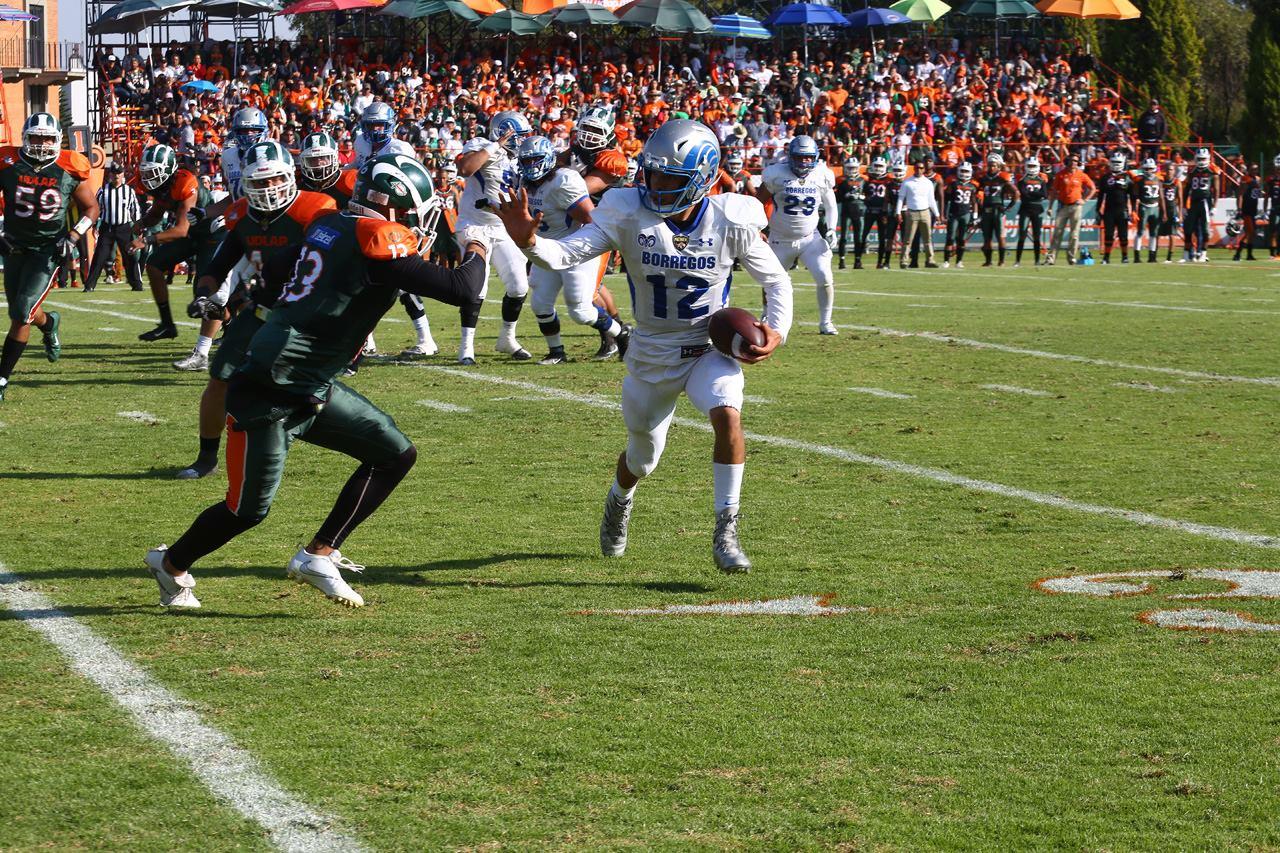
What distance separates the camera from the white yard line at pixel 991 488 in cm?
701

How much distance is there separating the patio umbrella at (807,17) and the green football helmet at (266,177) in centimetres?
3405

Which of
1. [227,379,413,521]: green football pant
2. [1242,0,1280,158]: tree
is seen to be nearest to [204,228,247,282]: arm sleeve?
[227,379,413,521]: green football pant

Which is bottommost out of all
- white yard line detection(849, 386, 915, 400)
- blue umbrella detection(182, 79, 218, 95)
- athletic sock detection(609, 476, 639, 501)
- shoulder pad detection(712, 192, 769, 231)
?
white yard line detection(849, 386, 915, 400)

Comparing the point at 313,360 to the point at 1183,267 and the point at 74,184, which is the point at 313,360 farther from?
the point at 1183,267

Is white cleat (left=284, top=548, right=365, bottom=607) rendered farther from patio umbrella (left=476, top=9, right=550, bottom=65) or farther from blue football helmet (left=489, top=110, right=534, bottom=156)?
patio umbrella (left=476, top=9, right=550, bottom=65)

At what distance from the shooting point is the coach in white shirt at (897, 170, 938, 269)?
26.8 meters

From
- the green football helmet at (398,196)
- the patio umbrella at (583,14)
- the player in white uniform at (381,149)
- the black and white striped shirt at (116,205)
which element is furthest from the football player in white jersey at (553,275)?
the patio umbrella at (583,14)

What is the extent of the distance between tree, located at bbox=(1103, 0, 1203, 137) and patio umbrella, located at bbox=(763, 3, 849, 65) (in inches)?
651

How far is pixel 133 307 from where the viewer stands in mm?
19594

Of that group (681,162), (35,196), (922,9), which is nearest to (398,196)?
(681,162)

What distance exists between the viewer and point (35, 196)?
1154 cm

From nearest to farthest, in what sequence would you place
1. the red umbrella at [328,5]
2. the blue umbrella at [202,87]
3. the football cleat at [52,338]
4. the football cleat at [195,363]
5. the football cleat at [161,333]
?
the football cleat at [52,338] → the football cleat at [195,363] → the football cleat at [161,333] → the blue umbrella at [202,87] → the red umbrella at [328,5]

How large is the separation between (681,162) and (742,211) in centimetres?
38

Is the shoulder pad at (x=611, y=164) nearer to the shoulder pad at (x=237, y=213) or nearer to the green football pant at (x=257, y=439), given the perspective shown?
the shoulder pad at (x=237, y=213)
